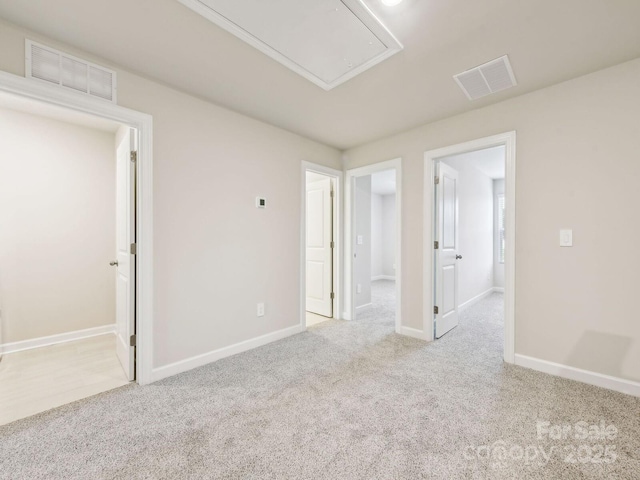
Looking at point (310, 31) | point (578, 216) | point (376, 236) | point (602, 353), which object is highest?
point (310, 31)

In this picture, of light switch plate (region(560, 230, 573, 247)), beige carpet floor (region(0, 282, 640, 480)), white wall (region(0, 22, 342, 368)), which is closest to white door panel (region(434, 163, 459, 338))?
beige carpet floor (region(0, 282, 640, 480))

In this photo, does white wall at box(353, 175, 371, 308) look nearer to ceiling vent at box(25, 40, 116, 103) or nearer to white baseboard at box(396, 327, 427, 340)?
white baseboard at box(396, 327, 427, 340)

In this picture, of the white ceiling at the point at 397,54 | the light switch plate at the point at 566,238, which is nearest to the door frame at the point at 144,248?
the white ceiling at the point at 397,54

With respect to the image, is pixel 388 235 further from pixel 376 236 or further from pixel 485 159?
pixel 485 159

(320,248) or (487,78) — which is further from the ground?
(487,78)

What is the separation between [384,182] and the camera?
653cm

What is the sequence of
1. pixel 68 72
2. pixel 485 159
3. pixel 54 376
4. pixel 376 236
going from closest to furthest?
1. pixel 68 72
2. pixel 54 376
3. pixel 485 159
4. pixel 376 236

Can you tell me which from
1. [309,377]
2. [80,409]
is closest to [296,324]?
[309,377]

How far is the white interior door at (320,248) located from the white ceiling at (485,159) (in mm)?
1749

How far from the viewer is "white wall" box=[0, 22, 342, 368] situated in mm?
2262

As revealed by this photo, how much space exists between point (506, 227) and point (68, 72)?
356cm

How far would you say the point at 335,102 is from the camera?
2559mm

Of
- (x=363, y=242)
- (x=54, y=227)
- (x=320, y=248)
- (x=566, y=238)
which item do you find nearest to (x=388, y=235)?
(x=363, y=242)

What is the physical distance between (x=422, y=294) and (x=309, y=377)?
1.59 metres
